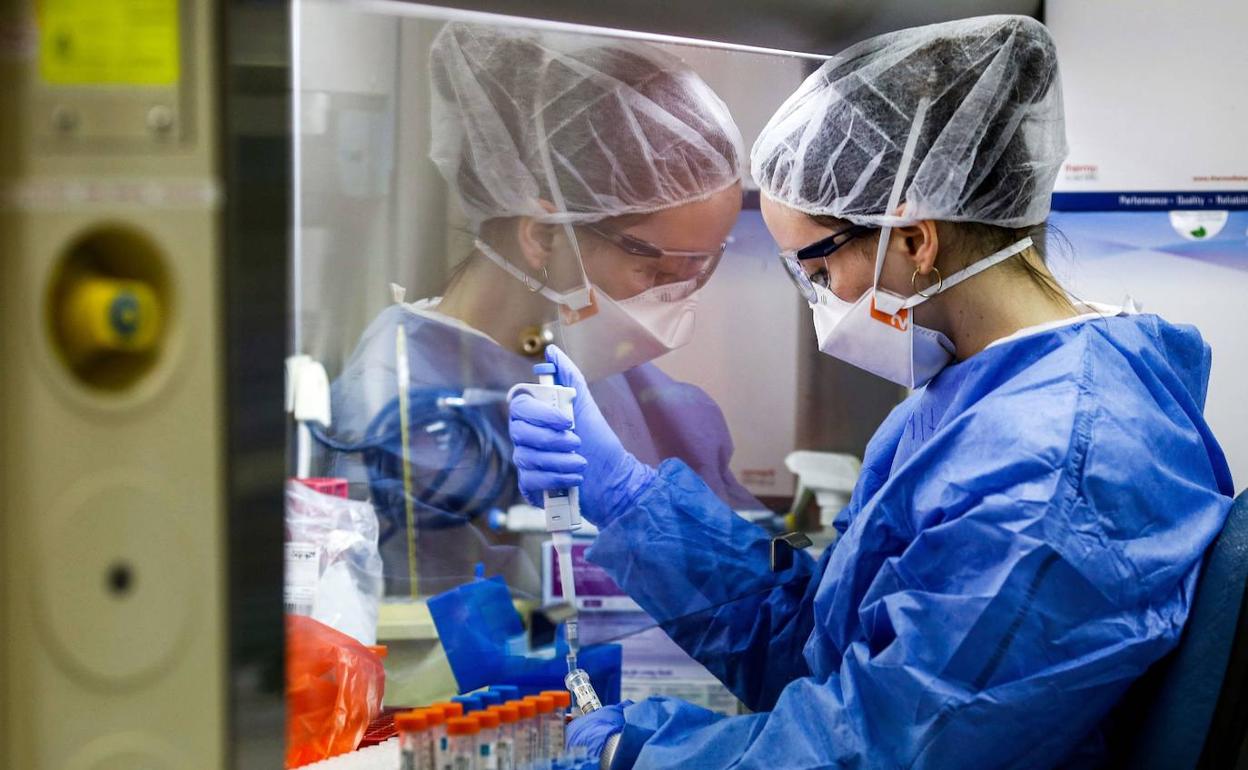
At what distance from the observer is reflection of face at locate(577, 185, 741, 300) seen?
1359 mm

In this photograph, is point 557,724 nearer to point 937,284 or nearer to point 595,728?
point 595,728

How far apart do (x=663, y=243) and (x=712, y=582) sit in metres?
0.48

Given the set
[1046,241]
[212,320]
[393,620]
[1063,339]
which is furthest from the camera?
[1046,241]

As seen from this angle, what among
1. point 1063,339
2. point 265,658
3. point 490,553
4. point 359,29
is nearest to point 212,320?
point 265,658

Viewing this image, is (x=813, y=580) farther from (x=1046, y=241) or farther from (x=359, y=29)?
(x=359, y=29)

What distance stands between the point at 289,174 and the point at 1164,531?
3.41 ft

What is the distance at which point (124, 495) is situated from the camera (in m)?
0.72

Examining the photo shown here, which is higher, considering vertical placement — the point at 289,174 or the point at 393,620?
the point at 289,174

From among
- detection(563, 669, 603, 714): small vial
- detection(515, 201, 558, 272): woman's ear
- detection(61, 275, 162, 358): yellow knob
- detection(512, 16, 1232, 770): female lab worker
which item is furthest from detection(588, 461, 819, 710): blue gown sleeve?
detection(61, 275, 162, 358): yellow knob

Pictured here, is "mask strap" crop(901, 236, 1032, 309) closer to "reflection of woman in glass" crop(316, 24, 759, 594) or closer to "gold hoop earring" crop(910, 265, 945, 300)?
"gold hoop earring" crop(910, 265, 945, 300)

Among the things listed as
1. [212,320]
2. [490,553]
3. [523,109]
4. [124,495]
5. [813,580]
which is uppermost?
[523,109]

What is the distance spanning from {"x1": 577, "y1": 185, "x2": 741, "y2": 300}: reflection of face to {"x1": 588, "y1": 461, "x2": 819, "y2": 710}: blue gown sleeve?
10.1 inches

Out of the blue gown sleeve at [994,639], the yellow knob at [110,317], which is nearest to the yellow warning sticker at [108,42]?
the yellow knob at [110,317]

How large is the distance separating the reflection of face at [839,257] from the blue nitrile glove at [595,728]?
2.04 feet
